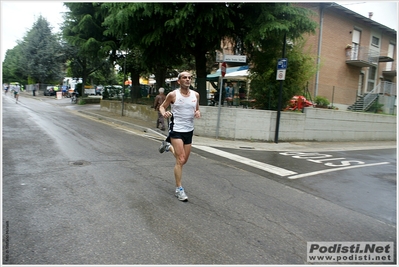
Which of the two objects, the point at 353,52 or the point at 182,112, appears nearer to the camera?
the point at 182,112

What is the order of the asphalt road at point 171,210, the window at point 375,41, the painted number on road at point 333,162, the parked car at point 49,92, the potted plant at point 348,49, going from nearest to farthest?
the asphalt road at point 171,210, the painted number on road at point 333,162, the potted plant at point 348,49, the window at point 375,41, the parked car at point 49,92

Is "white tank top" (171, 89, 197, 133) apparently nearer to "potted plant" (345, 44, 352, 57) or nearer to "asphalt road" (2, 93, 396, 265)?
"asphalt road" (2, 93, 396, 265)

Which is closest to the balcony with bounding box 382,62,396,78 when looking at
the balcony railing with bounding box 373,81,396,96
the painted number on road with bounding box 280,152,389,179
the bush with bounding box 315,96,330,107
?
the balcony railing with bounding box 373,81,396,96

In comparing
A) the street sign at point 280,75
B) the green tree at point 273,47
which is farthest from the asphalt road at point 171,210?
the green tree at point 273,47

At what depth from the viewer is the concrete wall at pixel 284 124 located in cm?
1208

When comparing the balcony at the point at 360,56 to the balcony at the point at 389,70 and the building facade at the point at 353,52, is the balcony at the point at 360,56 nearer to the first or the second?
the building facade at the point at 353,52

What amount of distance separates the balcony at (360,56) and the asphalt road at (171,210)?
1834 cm

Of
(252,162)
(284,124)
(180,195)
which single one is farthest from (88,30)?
(180,195)

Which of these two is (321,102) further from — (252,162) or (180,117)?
(180,117)

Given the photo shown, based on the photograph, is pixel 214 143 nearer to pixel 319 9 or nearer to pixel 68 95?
pixel 319 9

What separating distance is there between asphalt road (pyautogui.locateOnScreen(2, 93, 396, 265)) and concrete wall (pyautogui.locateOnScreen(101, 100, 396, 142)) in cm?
483

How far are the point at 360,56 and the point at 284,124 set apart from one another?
49.5 feet

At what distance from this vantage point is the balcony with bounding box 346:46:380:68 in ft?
75.3

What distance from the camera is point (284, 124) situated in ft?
41.3
